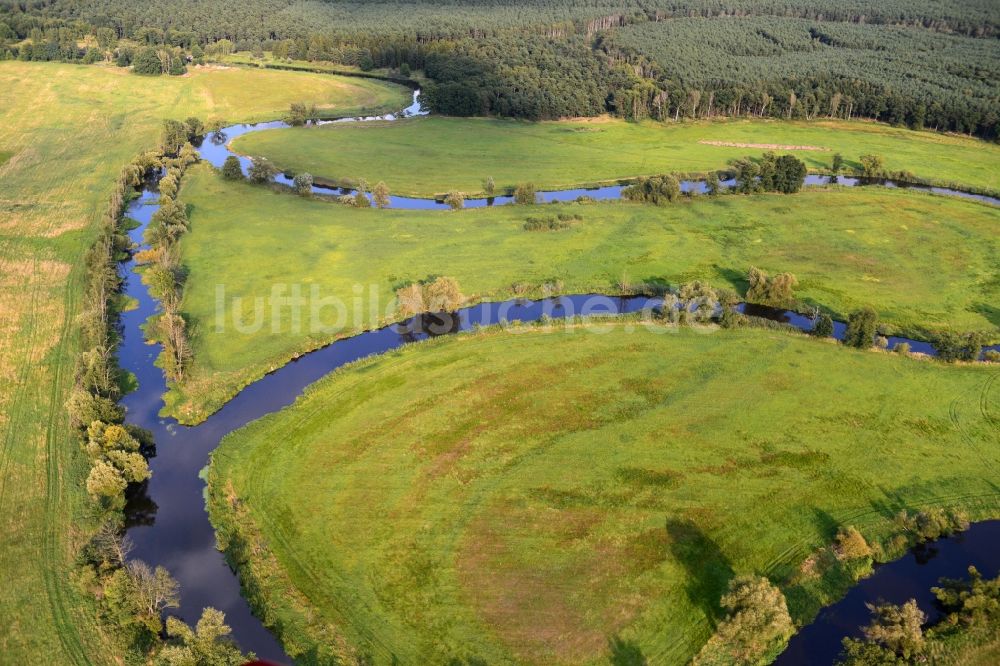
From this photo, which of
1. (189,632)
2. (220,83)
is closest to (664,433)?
(189,632)


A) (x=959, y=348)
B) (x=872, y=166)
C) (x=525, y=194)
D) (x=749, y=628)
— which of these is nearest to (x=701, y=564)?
(x=749, y=628)

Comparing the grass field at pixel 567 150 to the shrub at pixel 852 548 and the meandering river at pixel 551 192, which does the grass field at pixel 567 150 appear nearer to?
the meandering river at pixel 551 192

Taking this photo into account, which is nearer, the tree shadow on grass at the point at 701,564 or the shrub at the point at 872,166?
the tree shadow on grass at the point at 701,564

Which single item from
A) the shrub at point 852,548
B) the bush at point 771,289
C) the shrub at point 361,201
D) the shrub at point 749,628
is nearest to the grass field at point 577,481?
the shrub at point 749,628

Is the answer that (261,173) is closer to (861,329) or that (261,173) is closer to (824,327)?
(824,327)

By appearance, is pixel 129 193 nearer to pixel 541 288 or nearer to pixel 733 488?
pixel 541 288

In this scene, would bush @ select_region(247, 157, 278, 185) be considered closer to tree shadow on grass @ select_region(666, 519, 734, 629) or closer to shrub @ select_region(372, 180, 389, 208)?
shrub @ select_region(372, 180, 389, 208)
